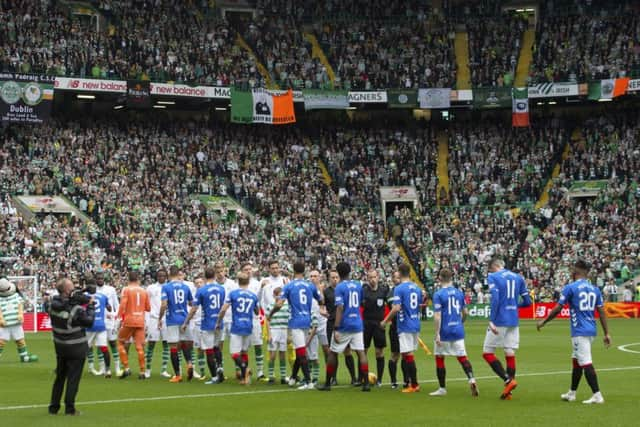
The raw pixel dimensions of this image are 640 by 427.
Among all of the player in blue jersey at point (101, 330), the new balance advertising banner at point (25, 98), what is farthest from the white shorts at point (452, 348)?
the new balance advertising banner at point (25, 98)

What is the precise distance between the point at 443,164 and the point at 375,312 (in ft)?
144

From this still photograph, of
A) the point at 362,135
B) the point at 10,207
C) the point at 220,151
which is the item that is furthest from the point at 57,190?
the point at 362,135

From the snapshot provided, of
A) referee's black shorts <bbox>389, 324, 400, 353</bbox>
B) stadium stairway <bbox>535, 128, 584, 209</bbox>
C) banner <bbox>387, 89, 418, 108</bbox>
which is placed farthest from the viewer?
banner <bbox>387, 89, 418, 108</bbox>

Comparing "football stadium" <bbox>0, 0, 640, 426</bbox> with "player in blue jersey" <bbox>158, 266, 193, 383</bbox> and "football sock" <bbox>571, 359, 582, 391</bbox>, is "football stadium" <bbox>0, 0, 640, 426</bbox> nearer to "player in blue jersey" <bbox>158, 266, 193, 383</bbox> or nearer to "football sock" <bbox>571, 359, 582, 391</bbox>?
"player in blue jersey" <bbox>158, 266, 193, 383</bbox>

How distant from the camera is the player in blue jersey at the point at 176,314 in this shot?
77.5ft

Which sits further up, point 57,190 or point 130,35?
point 130,35

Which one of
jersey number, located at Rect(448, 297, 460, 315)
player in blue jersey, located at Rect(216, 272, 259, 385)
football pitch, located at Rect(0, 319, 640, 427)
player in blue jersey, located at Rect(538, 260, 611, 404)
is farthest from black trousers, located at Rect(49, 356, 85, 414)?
player in blue jersey, located at Rect(538, 260, 611, 404)

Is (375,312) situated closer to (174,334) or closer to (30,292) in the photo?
(174,334)

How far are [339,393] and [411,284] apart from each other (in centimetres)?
245

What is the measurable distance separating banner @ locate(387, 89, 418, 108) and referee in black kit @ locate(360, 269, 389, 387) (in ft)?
141

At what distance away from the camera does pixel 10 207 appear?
51219mm

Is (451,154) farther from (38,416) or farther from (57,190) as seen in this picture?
(38,416)

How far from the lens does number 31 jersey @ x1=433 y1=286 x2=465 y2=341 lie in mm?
20047

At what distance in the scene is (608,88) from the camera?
62.4 meters
